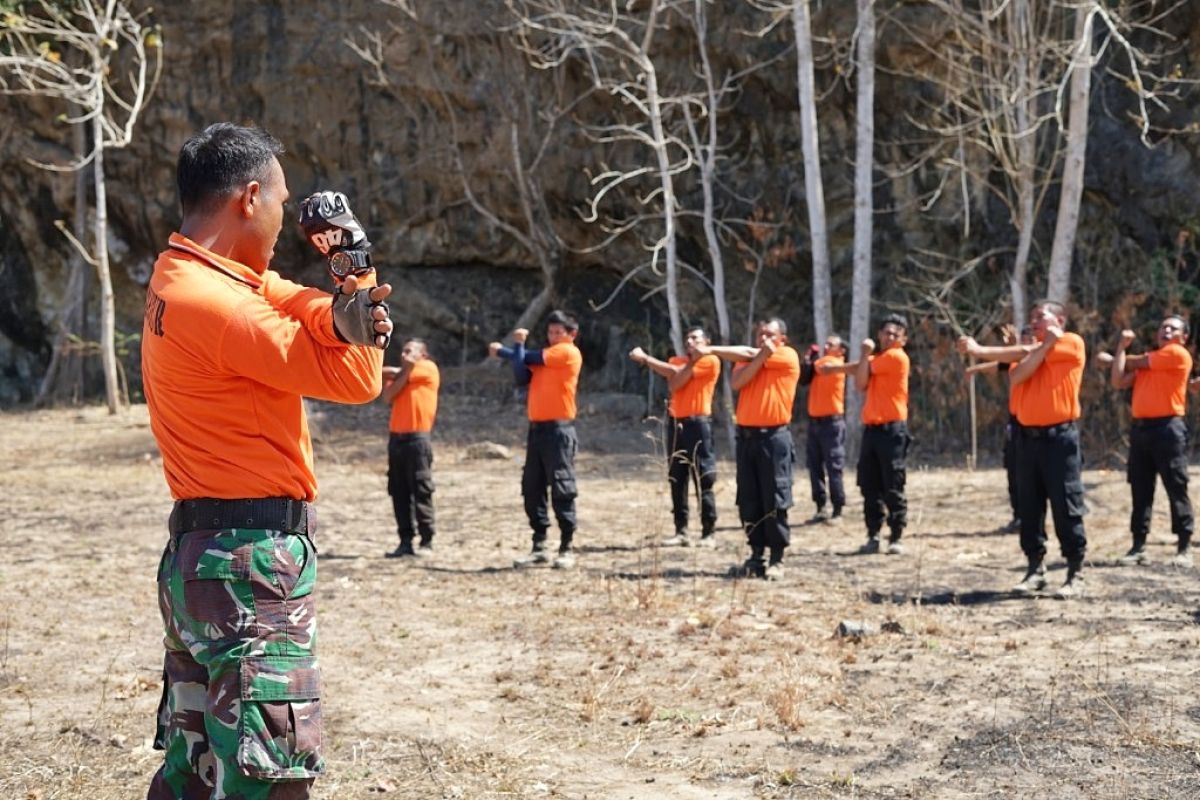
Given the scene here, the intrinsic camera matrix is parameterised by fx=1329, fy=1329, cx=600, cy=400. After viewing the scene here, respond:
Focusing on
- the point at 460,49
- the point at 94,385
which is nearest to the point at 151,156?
the point at 94,385

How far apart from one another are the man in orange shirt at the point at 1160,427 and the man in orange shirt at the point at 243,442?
832 centimetres

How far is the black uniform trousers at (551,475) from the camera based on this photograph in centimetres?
1039

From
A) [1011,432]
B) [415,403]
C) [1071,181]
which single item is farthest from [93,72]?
[1011,432]

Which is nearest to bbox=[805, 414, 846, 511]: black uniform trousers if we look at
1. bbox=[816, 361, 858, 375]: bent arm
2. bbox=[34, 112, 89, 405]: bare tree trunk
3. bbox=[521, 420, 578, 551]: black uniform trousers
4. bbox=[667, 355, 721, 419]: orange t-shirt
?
bbox=[816, 361, 858, 375]: bent arm

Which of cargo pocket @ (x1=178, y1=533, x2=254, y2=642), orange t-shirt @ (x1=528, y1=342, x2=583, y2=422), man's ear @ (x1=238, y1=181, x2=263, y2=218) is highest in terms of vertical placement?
man's ear @ (x1=238, y1=181, x2=263, y2=218)

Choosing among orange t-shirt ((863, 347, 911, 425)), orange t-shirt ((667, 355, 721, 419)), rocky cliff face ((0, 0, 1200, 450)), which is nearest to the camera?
orange t-shirt ((863, 347, 911, 425))

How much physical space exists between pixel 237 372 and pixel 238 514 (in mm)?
347

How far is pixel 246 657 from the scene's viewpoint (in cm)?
306

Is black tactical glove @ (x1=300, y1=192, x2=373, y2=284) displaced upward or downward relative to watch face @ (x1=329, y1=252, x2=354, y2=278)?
upward

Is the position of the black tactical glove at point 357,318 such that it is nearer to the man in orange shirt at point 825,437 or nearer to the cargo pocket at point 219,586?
the cargo pocket at point 219,586

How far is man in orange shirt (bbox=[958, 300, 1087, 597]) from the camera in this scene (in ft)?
28.0

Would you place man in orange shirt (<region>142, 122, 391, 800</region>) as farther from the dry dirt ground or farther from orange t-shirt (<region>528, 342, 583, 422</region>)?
orange t-shirt (<region>528, 342, 583, 422</region>)

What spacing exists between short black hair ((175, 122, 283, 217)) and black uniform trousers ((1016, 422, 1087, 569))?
6556 millimetres

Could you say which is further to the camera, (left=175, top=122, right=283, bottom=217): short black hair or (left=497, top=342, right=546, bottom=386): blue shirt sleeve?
(left=497, top=342, right=546, bottom=386): blue shirt sleeve
